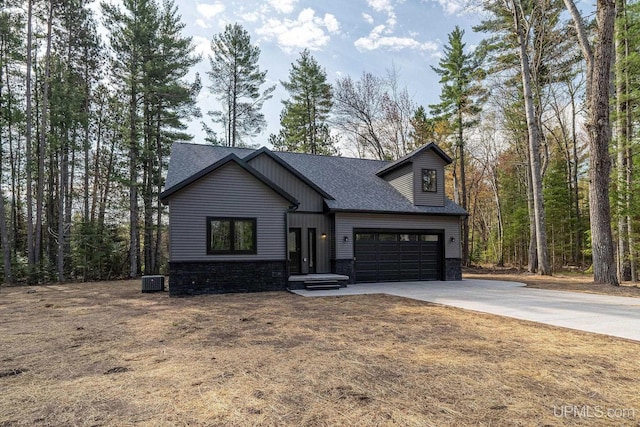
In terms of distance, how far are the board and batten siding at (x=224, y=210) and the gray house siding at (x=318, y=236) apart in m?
1.30

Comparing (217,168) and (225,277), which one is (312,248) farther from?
(217,168)

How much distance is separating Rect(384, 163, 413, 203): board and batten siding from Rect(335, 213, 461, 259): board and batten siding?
111 centimetres

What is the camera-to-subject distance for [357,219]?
13828 millimetres

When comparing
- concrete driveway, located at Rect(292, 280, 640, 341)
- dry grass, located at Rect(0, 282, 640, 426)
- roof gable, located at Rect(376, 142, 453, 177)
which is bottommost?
concrete driveway, located at Rect(292, 280, 640, 341)

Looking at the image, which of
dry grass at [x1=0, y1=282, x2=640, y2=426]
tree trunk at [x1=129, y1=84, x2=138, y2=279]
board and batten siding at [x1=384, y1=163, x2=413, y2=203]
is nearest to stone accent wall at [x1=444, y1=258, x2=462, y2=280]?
board and batten siding at [x1=384, y1=163, x2=413, y2=203]

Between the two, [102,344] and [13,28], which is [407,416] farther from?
[13,28]

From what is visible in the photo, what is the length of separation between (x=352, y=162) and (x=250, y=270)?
8.55 meters

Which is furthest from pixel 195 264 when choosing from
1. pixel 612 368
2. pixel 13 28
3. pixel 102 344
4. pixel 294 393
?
pixel 13 28

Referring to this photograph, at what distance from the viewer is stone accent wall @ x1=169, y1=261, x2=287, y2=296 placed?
10.9m

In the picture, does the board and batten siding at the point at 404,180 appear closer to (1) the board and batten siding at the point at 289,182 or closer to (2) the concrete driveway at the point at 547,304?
(1) the board and batten siding at the point at 289,182

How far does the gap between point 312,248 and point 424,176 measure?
596 centimetres

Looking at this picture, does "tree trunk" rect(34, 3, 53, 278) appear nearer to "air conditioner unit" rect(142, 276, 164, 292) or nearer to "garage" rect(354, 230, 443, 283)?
"air conditioner unit" rect(142, 276, 164, 292)

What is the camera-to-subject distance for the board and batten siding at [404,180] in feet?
49.8

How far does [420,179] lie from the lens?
595 inches
